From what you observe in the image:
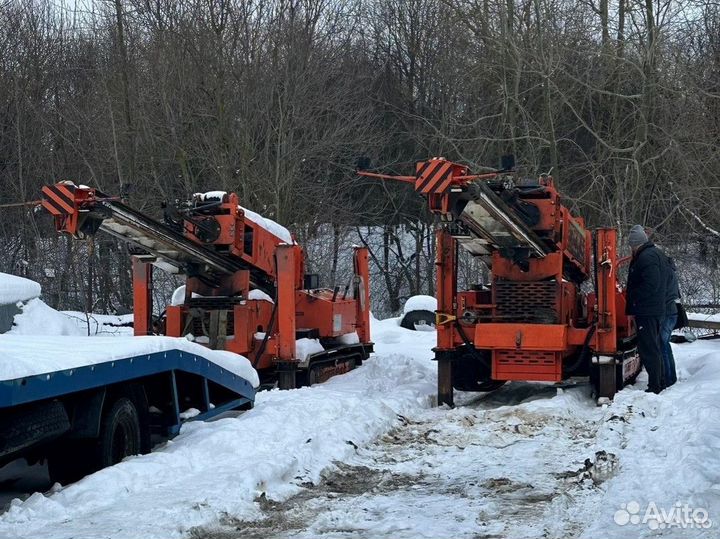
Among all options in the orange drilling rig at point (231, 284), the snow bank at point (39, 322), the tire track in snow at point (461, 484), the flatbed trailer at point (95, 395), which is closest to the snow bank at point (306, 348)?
the orange drilling rig at point (231, 284)

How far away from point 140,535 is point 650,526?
2647 millimetres

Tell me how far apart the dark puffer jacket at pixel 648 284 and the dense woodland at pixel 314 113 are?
11.1 m

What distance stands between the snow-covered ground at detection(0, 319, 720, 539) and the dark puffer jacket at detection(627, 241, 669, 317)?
1.02 metres

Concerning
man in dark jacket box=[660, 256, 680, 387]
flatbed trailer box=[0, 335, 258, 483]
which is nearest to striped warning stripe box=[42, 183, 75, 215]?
flatbed trailer box=[0, 335, 258, 483]

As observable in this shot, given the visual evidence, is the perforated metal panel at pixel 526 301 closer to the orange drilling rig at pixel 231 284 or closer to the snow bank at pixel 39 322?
the orange drilling rig at pixel 231 284

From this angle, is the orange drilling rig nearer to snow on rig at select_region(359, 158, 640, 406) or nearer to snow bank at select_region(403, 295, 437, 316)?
snow on rig at select_region(359, 158, 640, 406)

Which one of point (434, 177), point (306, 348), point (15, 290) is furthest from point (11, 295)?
point (434, 177)

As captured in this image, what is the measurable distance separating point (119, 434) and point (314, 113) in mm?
18871

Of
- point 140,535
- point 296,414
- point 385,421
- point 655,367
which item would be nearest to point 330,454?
point 296,414

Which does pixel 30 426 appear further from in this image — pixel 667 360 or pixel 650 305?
pixel 667 360

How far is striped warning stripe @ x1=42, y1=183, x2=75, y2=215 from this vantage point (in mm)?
9117

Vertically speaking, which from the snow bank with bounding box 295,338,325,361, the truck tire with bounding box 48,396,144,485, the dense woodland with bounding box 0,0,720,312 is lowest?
the truck tire with bounding box 48,396,144,485

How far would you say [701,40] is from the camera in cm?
2283

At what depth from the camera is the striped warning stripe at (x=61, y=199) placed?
9117 millimetres
